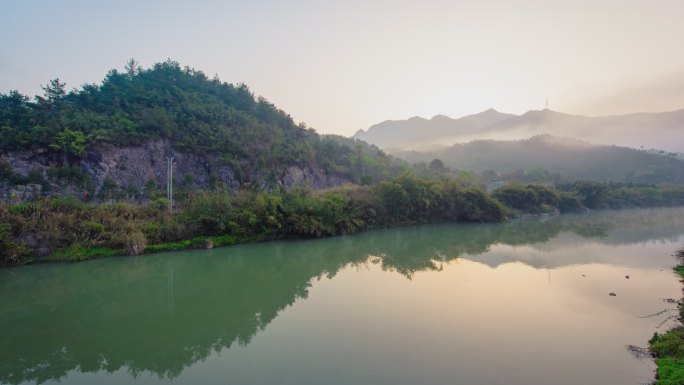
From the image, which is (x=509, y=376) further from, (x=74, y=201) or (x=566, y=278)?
(x=74, y=201)

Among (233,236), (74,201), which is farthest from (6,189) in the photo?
(233,236)

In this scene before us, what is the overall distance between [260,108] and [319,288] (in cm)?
4366

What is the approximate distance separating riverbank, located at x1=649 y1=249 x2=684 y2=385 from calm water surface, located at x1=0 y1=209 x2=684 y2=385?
0.26 metres

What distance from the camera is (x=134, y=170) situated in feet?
97.9

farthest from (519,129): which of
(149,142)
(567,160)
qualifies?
(149,142)

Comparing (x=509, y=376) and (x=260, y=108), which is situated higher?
(x=260, y=108)

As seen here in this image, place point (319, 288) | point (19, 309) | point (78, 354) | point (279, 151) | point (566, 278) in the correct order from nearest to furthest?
point (78, 354)
point (19, 309)
point (319, 288)
point (566, 278)
point (279, 151)

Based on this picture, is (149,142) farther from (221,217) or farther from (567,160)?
(567,160)

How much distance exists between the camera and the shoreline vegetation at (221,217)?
526 inches

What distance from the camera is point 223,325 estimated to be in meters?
7.64

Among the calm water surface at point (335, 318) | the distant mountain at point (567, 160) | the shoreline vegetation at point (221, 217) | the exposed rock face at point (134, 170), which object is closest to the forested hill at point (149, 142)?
the exposed rock face at point (134, 170)

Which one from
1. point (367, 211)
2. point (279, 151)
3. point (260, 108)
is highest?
point (260, 108)

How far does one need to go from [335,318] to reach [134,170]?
28014 millimetres

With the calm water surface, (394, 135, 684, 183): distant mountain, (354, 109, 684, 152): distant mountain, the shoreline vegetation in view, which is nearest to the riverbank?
the calm water surface
